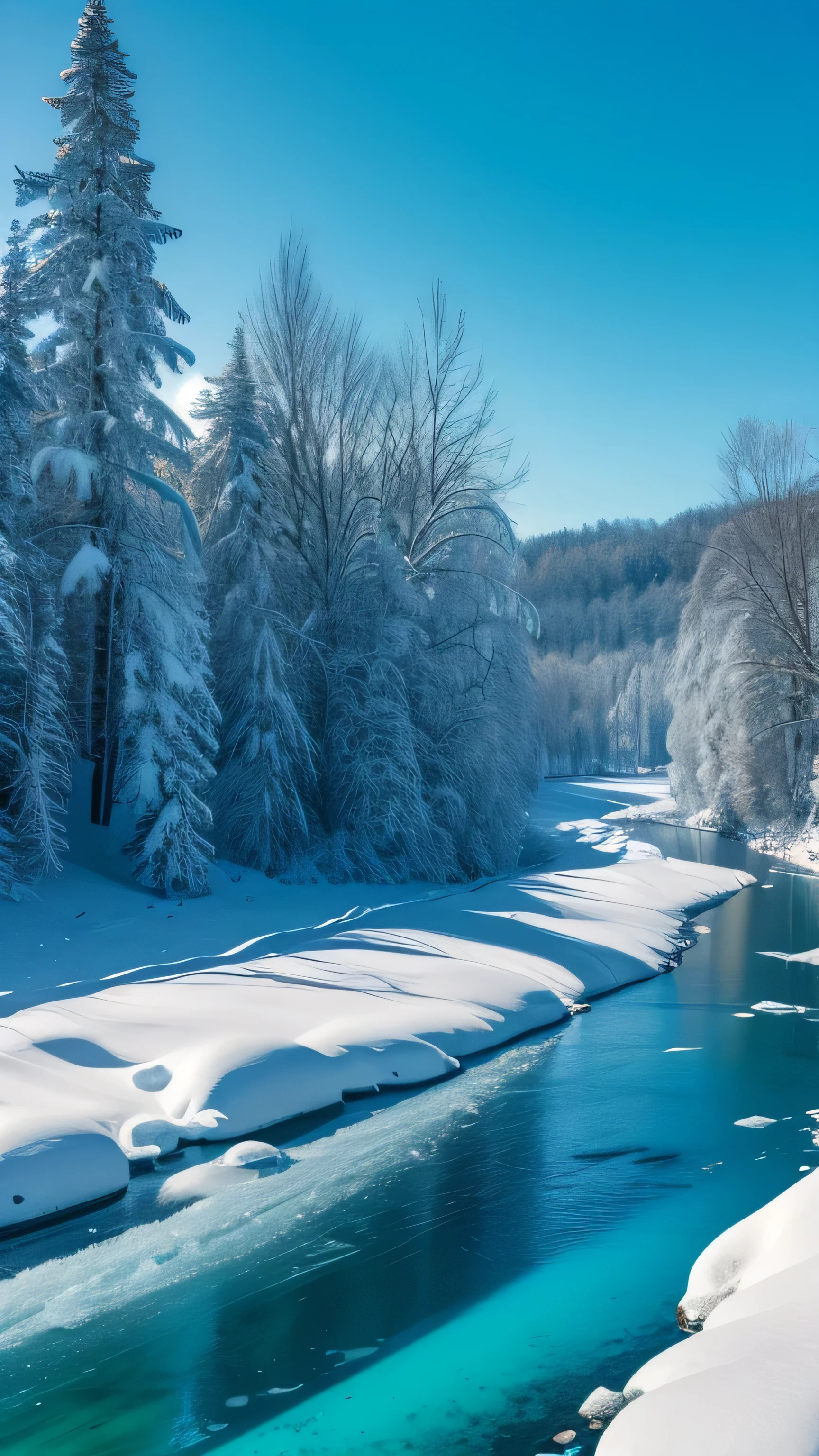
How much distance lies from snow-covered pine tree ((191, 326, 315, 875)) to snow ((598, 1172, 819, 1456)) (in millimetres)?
10771

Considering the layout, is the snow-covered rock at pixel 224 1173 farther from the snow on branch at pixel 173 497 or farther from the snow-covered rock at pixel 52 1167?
the snow on branch at pixel 173 497

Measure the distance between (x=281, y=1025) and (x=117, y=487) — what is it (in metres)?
7.86

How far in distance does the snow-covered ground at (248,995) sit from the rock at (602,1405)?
2881mm

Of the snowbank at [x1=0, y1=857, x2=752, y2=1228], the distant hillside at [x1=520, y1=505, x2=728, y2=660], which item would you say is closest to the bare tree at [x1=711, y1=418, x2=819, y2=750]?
the snowbank at [x1=0, y1=857, x2=752, y2=1228]

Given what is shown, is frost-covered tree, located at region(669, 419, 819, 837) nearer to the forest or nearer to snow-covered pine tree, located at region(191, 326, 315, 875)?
the forest

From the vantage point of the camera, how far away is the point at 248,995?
8516 mm

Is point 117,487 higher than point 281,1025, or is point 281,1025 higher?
point 117,487

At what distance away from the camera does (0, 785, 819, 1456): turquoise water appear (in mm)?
3869

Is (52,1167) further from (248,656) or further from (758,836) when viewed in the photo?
(758,836)

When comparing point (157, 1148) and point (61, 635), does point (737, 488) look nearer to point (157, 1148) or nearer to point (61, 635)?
point (61, 635)

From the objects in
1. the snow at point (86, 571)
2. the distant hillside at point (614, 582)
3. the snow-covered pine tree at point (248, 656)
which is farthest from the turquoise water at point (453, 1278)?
the distant hillside at point (614, 582)

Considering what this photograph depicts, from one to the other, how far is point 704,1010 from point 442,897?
4889mm

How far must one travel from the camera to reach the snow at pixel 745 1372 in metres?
2.78

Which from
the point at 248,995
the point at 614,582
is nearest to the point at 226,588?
the point at 248,995
